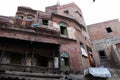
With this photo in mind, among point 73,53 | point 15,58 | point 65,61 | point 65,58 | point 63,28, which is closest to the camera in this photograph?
point 15,58

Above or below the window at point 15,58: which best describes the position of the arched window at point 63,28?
above

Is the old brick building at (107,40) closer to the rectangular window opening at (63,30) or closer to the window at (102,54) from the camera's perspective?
the window at (102,54)

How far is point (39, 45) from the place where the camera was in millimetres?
14352

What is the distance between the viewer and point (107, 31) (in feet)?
86.2

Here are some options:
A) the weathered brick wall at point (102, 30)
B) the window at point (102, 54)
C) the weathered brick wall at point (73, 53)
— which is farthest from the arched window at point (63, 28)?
the window at point (102, 54)

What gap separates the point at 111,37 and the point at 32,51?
15720mm

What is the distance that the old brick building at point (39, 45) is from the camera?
12.6 meters

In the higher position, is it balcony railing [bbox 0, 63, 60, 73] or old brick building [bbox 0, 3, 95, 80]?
old brick building [bbox 0, 3, 95, 80]

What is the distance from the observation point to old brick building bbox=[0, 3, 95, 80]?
1256 cm

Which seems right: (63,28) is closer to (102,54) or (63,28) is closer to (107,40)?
(102,54)

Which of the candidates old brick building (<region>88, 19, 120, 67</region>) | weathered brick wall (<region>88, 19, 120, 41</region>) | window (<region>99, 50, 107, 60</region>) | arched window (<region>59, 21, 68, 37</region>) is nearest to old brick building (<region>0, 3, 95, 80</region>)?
arched window (<region>59, 21, 68, 37</region>)

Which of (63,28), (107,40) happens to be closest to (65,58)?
(63,28)

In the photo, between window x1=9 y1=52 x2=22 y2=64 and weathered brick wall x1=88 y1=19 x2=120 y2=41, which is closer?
window x1=9 y1=52 x2=22 y2=64

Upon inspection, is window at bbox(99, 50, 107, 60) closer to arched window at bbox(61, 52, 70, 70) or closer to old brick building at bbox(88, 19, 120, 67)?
old brick building at bbox(88, 19, 120, 67)
